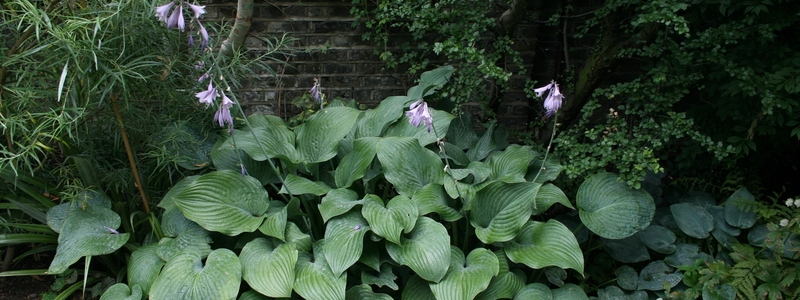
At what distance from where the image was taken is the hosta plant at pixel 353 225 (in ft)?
7.32

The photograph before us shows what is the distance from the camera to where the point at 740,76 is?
8.24 feet

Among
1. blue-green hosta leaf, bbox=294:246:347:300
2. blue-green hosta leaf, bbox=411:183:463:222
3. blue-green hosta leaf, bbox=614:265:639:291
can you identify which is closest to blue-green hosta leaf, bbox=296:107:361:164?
blue-green hosta leaf, bbox=411:183:463:222

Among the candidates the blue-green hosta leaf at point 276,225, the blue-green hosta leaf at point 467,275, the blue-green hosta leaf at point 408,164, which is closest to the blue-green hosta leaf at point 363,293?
the blue-green hosta leaf at point 467,275

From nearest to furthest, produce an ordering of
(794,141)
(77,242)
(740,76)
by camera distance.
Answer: (77,242) < (740,76) < (794,141)

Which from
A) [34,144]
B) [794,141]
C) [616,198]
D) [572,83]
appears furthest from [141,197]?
[794,141]

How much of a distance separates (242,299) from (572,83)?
6.99ft

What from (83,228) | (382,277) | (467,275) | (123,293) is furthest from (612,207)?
(83,228)

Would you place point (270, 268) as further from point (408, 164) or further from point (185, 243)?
point (408, 164)

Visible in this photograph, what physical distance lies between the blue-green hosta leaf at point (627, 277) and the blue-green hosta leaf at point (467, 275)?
0.62m

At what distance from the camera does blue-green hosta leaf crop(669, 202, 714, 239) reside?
2680mm

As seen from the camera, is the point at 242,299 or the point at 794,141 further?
the point at 794,141

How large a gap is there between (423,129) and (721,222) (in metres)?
1.41

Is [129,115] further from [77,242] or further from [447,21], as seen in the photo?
[447,21]

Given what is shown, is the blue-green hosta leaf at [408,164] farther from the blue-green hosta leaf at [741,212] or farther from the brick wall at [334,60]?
the blue-green hosta leaf at [741,212]
